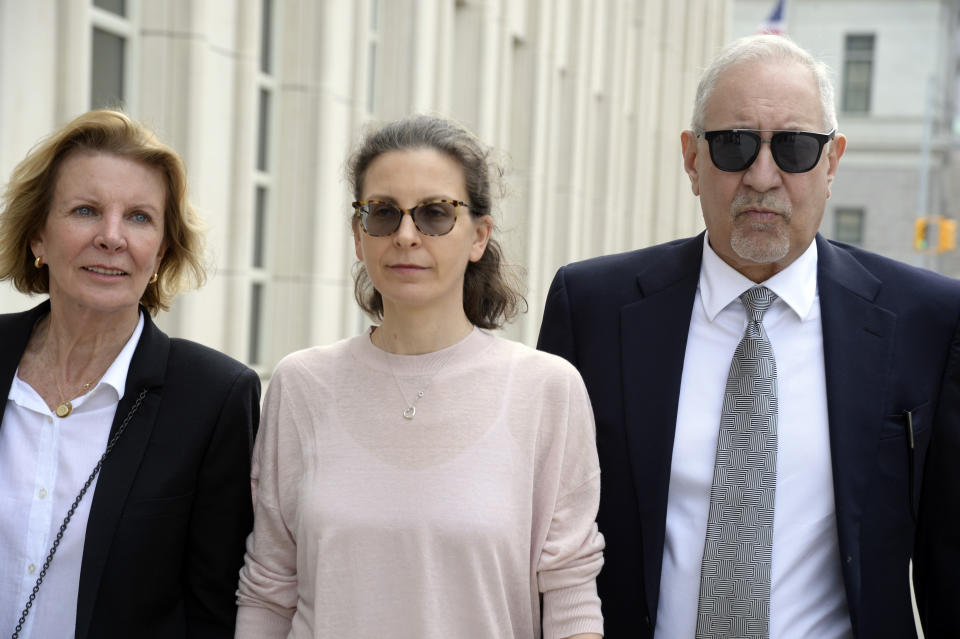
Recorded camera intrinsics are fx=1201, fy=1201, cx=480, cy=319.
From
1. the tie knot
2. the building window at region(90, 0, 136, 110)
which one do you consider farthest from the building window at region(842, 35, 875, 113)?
the tie knot

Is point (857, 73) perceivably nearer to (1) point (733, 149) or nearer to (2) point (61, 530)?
(1) point (733, 149)

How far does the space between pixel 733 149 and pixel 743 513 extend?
37.6 inches

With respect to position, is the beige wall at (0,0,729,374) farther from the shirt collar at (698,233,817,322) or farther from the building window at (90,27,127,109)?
the shirt collar at (698,233,817,322)

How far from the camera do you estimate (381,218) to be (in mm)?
2928

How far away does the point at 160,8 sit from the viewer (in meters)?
8.05

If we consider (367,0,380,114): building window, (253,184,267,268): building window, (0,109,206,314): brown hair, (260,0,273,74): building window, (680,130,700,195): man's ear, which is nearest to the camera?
(0,109,206,314): brown hair

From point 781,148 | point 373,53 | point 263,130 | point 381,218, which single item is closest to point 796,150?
point 781,148

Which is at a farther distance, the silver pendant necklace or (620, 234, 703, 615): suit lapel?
(620, 234, 703, 615): suit lapel

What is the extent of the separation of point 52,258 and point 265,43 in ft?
23.7

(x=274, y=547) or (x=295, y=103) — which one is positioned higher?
(x=295, y=103)

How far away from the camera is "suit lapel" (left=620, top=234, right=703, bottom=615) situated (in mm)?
3109

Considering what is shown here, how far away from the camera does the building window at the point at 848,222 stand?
4134 cm

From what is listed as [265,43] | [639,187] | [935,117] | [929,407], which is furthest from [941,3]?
[929,407]

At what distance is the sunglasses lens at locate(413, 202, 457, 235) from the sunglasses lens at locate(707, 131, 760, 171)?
76 cm
